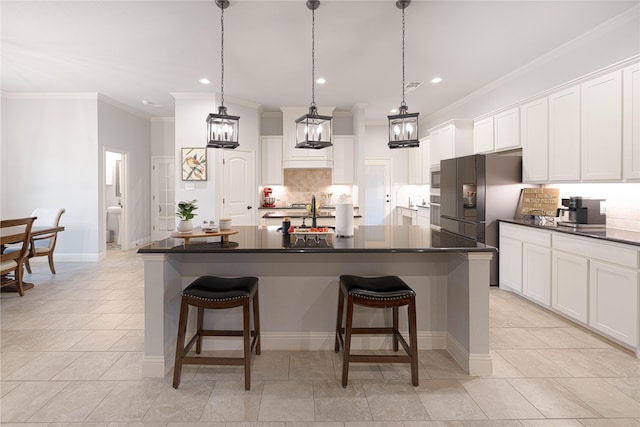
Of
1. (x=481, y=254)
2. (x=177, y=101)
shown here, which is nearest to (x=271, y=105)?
(x=177, y=101)

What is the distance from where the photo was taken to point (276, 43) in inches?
149

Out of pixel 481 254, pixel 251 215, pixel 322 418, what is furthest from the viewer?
pixel 251 215

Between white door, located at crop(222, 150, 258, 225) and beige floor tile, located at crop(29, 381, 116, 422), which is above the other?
white door, located at crop(222, 150, 258, 225)

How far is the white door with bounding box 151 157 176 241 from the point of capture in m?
7.85

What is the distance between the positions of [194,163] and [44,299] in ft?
9.08

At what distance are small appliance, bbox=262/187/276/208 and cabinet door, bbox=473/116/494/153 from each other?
365 centimetres

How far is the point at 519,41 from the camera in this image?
371 cm

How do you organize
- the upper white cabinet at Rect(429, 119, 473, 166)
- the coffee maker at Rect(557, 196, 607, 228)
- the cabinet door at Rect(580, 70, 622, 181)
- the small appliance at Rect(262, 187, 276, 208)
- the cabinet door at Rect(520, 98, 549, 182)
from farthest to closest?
1. the small appliance at Rect(262, 187, 276, 208)
2. the upper white cabinet at Rect(429, 119, 473, 166)
3. the cabinet door at Rect(520, 98, 549, 182)
4. the coffee maker at Rect(557, 196, 607, 228)
5. the cabinet door at Rect(580, 70, 622, 181)

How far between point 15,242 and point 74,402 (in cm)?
295

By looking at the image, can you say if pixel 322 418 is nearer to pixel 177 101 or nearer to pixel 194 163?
pixel 194 163

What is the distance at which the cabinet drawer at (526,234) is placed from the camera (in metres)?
3.62

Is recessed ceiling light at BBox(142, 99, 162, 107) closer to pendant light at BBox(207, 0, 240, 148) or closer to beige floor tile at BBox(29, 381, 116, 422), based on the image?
pendant light at BBox(207, 0, 240, 148)

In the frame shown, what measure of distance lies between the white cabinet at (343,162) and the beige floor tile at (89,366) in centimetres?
480

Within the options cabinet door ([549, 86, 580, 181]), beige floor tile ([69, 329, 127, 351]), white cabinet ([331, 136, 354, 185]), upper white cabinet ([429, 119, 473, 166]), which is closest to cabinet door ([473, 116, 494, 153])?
upper white cabinet ([429, 119, 473, 166])
